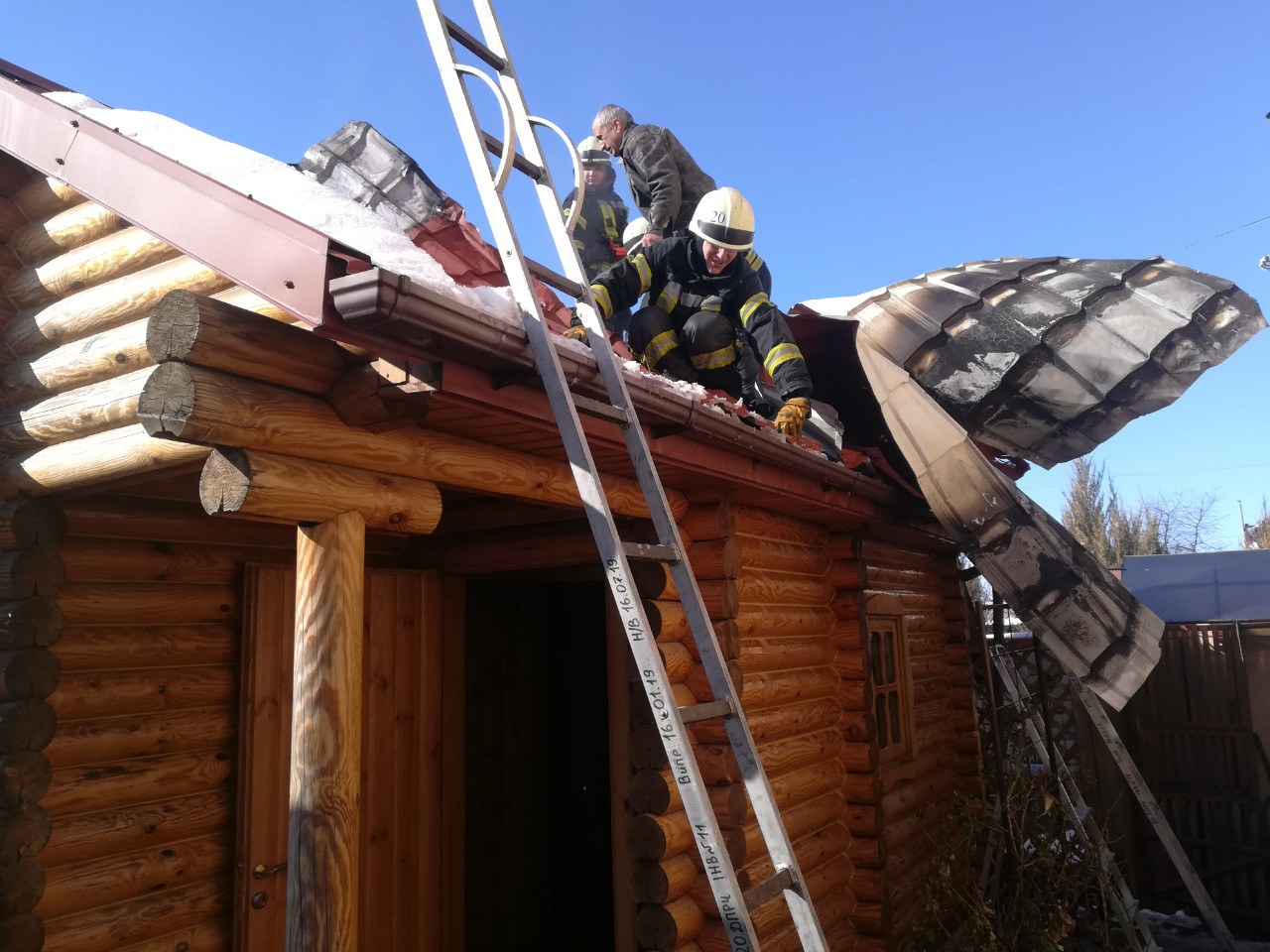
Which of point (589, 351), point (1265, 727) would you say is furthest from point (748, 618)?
point (1265, 727)

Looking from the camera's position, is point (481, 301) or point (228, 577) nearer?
point (481, 301)

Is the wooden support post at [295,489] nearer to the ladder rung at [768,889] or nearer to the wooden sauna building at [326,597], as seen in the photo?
the wooden sauna building at [326,597]

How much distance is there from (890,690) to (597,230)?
4.84m

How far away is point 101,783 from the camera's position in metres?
3.73

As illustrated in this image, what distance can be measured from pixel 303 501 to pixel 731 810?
9.31 feet

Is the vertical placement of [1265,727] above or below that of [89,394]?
below

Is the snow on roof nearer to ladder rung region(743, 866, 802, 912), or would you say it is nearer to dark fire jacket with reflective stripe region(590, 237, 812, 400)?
ladder rung region(743, 866, 802, 912)

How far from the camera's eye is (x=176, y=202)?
10.2 ft

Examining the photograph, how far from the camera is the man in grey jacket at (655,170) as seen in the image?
25.0 feet

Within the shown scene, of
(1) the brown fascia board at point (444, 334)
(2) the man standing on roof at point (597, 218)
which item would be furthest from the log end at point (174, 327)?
(2) the man standing on roof at point (597, 218)

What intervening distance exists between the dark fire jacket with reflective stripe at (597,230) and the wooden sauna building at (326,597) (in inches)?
114

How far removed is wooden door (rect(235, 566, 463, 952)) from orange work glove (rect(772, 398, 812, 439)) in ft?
7.06

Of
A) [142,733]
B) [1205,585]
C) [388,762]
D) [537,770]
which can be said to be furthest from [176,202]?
[1205,585]

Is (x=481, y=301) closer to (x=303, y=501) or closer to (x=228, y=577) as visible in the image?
(x=303, y=501)
